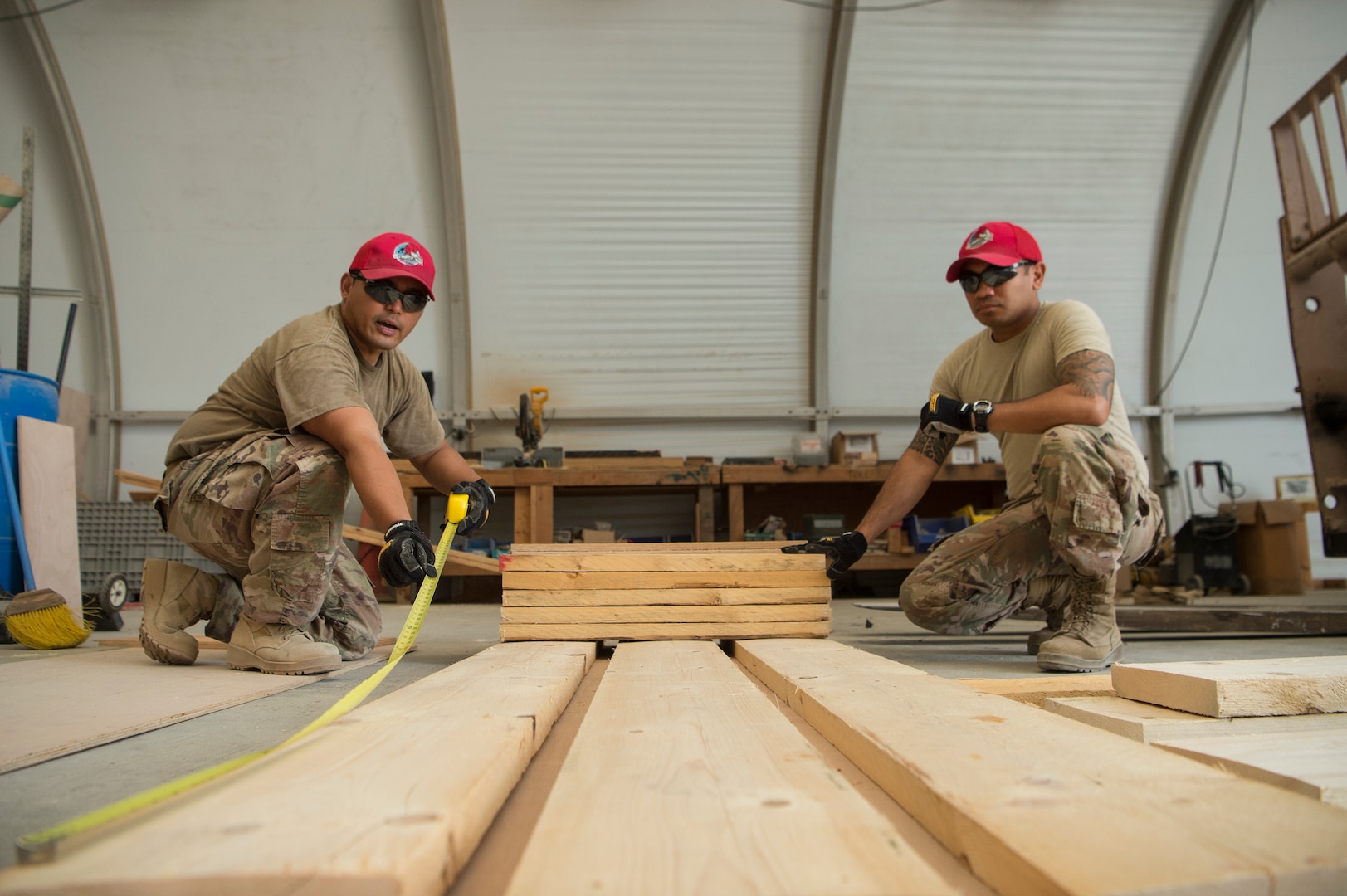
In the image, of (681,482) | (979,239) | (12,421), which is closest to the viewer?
(979,239)

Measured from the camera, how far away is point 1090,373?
2.78m

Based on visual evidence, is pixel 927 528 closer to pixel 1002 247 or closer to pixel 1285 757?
pixel 1002 247

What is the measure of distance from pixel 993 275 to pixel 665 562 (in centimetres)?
164

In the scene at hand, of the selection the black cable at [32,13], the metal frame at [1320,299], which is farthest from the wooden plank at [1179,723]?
the black cable at [32,13]

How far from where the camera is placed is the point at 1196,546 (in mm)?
6391

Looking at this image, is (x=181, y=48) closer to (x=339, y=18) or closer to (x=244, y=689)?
(x=339, y=18)

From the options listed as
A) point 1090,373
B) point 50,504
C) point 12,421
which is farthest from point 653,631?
point 12,421

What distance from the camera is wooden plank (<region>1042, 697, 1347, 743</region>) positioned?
4.52 feet

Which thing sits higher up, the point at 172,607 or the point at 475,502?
the point at 475,502

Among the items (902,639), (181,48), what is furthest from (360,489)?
(181,48)

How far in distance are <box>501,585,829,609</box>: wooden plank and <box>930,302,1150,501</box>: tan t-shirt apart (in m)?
0.98

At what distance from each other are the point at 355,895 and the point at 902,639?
328 cm

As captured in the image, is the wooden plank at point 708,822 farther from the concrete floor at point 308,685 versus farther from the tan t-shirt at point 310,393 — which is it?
the tan t-shirt at point 310,393

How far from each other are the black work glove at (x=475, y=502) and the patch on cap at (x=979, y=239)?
79.8 inches
